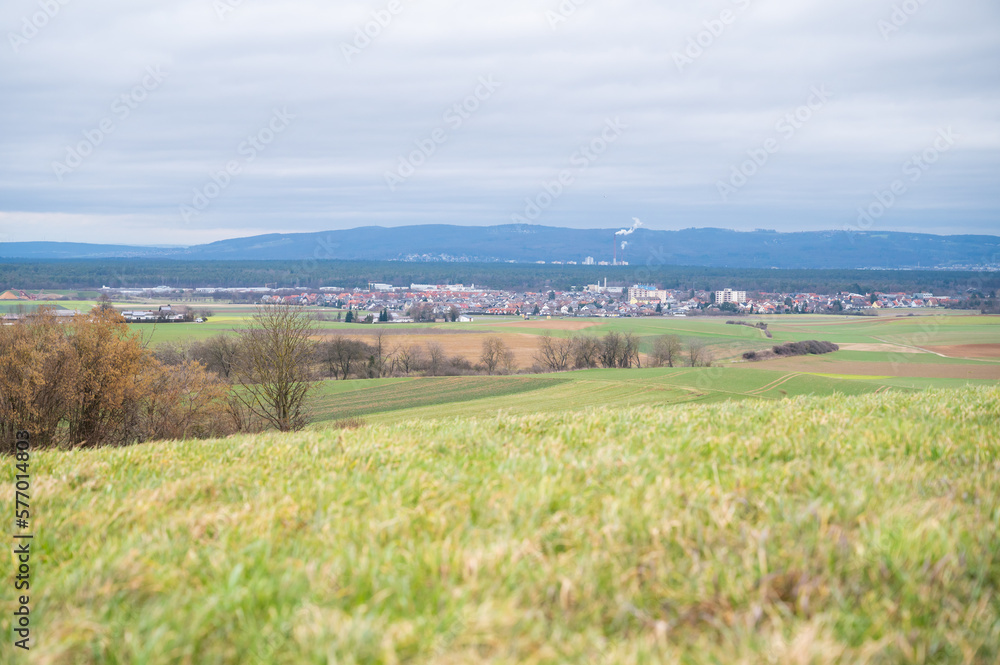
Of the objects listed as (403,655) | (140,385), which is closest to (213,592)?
(403,655)

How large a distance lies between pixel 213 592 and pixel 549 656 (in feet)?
6.18

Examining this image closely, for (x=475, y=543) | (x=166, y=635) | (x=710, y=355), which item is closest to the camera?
(x=166, y=635)

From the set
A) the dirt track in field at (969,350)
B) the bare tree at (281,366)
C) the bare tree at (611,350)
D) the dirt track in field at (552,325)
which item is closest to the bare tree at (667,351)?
the bare tree at (611,350)

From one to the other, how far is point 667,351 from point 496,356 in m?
22.1

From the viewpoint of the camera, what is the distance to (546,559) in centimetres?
394

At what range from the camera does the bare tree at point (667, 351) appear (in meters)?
89.1

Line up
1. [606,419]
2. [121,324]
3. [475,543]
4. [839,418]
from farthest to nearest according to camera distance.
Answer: [121,324] → [606,419] → [839,418] → [475,543]

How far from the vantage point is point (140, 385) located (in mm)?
34969

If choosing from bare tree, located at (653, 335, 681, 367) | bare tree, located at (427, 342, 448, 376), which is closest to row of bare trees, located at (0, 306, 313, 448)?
bare tree, located at (427, 342, 448, 376)

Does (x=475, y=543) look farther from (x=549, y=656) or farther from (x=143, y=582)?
(x=143, y=582)

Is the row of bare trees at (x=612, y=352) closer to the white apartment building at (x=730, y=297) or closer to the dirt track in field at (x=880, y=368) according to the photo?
the dirt track in field at (x=880, y=368)

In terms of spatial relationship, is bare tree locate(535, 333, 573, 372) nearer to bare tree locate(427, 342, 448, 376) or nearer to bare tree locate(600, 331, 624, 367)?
bare tree locate(600, 331, 624, 367)

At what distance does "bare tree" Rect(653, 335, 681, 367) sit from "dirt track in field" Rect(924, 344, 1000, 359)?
27.8 meters

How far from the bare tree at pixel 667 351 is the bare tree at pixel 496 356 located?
1882cm
